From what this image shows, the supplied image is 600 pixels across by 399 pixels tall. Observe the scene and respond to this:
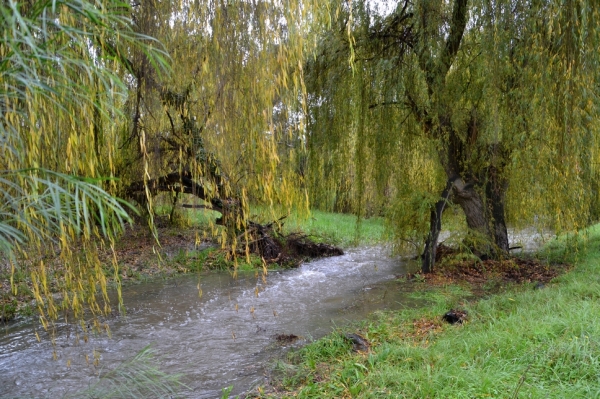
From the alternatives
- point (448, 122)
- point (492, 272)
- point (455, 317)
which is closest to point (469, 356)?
point (455, 317)

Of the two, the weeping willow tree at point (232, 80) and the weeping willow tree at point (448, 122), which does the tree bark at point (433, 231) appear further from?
the weeping willow tree at point (232, 80)

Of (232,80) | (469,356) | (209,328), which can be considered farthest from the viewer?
(209,328)

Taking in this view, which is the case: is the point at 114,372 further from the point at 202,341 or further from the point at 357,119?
the point at 357,119

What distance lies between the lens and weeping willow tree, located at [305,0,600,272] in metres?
5.25

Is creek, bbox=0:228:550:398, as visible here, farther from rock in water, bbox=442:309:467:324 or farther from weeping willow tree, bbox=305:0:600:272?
weeping willow tree, bbox=305:0:600:272

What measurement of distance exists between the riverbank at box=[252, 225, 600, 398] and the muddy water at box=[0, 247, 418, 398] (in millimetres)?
543

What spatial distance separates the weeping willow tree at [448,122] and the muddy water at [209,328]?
1.74 m

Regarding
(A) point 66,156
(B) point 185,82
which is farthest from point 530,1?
(A) point 66,156

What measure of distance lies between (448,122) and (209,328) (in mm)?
4970

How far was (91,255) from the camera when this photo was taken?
2.37 meters

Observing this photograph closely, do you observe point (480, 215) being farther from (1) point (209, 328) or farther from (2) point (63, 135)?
(2) point (63, 135)

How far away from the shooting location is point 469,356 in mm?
3492

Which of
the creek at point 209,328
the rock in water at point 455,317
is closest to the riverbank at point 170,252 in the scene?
the creek at point 209,328

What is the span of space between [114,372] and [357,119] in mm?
5958
